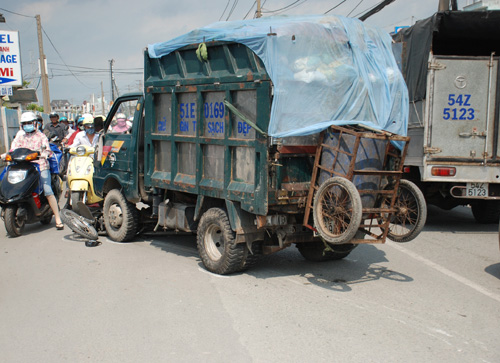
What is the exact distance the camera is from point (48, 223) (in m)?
9.45

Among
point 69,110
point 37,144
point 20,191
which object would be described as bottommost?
point 20,191

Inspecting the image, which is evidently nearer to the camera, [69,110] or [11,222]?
[11,222]

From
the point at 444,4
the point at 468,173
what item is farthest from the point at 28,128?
the point at 444,4

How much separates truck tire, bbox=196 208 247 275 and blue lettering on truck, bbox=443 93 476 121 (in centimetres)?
468

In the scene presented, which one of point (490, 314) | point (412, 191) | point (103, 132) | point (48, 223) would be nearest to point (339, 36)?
point (412, 191)

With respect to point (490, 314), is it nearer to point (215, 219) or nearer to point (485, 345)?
point (485, 345)

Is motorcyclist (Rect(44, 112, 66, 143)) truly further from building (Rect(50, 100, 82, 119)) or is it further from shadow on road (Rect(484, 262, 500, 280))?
building (Rect(50, 100, 82, 119))

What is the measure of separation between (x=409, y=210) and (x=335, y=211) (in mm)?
987

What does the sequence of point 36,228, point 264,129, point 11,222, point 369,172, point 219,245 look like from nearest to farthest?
point 369,172
point 264,129
point 219,245
point 11,222
point 36,228

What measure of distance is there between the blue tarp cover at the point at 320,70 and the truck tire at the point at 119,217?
2897mm

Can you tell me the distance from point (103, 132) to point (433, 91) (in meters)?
5.43

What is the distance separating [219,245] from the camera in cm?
623

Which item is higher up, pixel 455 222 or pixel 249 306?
pixel 249 306

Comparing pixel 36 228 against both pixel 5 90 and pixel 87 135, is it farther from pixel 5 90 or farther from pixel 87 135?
pixel 5 90
